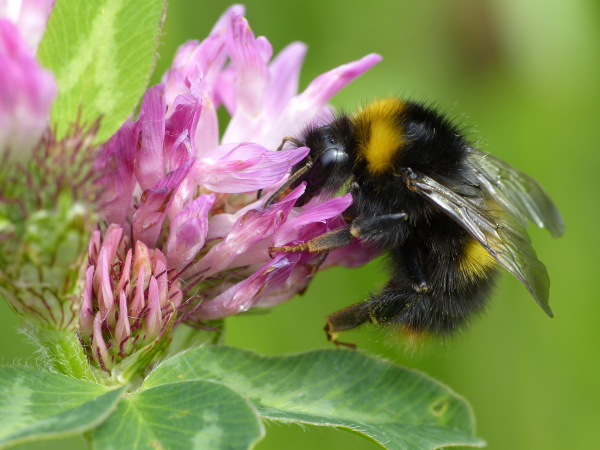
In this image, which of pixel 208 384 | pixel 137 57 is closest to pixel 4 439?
pixel 208 384

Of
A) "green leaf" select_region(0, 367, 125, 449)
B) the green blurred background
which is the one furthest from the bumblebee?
the green blurred background

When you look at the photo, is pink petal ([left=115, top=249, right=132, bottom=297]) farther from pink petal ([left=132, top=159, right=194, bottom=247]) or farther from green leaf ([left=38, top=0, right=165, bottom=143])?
green leaf ([left=38, top=0, right=165, bottom=143])

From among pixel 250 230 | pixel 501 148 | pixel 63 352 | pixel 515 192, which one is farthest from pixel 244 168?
pixel 501 148

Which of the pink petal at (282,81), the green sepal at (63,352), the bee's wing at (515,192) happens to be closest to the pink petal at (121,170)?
the green sepal at (63,352)

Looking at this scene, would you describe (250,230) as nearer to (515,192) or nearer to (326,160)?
(326,160)

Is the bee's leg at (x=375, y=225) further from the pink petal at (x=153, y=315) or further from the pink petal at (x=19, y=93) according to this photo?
the pink petal at (x=19, y=93)

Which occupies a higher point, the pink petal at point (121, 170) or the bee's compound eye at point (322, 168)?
the bee's compound eye at point (322, 168)
